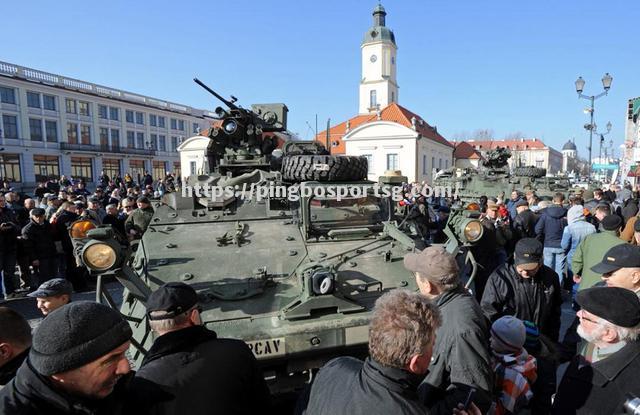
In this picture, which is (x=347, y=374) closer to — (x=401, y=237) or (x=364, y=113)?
(x=401, y=237)

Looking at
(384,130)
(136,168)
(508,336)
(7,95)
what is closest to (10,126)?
(7,95)

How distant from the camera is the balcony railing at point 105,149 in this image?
152 feet

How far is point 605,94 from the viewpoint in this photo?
16.7m

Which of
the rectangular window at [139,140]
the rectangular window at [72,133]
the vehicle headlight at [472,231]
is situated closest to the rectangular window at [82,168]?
the rectangular window at [72,133]

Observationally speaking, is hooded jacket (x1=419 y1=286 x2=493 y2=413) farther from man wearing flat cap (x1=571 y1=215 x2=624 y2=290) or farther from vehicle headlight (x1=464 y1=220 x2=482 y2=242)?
man wearing flat cap (x1=571 y1=215 x2=624 y2=290)

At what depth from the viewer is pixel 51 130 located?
4531cm

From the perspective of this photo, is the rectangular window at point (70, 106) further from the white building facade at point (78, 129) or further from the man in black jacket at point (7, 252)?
the man in black jacket at point (7, 252)

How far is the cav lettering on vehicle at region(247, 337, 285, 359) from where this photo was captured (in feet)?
12.6

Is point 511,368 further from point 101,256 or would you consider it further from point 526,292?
point 101,256

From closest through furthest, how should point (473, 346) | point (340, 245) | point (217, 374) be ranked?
point (217, 374) → point (473, 346) → point (340, 245)

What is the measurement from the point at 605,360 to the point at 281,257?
3469 mm

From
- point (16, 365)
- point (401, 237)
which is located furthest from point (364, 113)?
point (16, 365)

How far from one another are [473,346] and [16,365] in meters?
2.87

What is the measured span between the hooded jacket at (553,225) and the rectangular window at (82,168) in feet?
165
